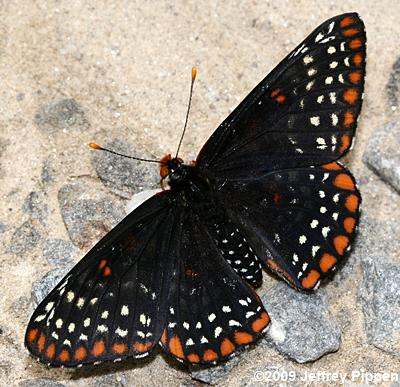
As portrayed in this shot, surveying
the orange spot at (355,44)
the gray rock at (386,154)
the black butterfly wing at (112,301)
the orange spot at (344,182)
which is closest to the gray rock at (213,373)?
the black butterfly wing at (112,301)

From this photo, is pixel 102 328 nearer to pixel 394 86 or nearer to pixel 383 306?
pixel 383 306

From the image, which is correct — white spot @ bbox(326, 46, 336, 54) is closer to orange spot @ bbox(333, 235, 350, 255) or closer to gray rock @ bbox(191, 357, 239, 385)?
orange spot @ bbox(333, 235, 350, 255)

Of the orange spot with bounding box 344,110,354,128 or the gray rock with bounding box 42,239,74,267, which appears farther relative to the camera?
the gray rock with bounding box 42,239,74,267

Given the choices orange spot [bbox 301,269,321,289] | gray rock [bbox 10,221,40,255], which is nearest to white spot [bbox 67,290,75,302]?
gray rock [bbox 10,221,40,255]

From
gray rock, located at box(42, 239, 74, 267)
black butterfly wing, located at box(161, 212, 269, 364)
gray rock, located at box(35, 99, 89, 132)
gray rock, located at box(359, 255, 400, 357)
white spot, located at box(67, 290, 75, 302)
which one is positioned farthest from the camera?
gray rock, located at box(35, 99, 89, 132)

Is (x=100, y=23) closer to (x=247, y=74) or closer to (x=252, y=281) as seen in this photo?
(x=247, y=74)

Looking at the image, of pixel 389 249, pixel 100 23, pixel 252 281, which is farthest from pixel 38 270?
pixel 389 249
